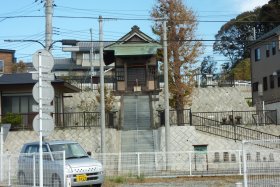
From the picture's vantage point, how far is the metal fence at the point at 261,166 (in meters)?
12.7

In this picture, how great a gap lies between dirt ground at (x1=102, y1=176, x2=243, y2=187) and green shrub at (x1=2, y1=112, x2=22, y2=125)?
11530 millimetres

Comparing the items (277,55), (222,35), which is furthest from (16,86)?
(222,35)

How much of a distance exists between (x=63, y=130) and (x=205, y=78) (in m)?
18.6

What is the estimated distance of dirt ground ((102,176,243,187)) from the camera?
54.0ft

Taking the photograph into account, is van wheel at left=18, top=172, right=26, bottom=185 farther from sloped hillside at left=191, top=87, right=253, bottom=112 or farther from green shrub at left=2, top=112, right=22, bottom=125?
sloped hillside at left=191, top=87, right=253, bottom=112

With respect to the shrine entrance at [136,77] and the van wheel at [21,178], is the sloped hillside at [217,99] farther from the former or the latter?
the van wheel at [21,178]

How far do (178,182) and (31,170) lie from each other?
6.04m

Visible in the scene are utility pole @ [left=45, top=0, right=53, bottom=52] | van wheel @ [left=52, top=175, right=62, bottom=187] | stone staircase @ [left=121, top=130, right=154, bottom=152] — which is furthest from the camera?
stone staircase @ [left=121, top=130, right=154, bottom=152]

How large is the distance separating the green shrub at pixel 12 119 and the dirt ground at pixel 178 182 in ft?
37.8

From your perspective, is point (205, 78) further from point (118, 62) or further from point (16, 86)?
point (16, 86)

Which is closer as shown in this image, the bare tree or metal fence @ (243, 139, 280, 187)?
metal fence @ (243, 139, 280, 187)

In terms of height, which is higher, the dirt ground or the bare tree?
the bare tree

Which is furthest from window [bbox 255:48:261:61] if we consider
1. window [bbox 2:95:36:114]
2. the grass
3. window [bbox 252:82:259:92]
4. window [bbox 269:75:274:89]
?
the grass

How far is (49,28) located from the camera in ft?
73.8
